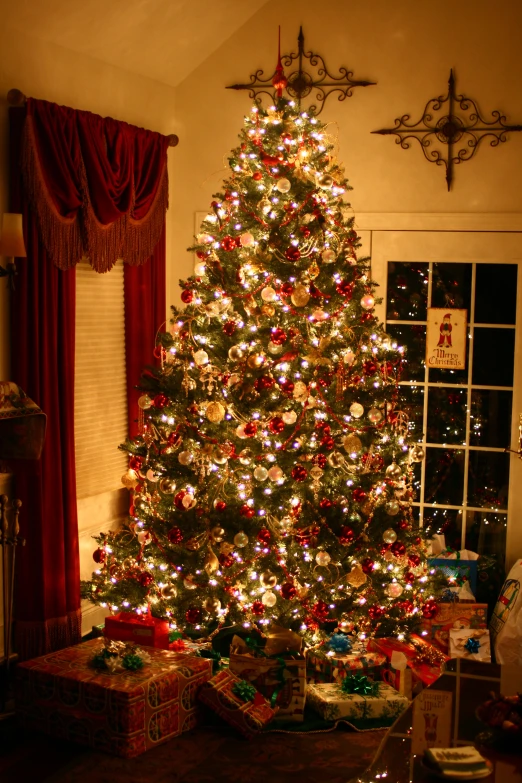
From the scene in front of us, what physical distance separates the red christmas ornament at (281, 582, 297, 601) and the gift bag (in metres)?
1.25

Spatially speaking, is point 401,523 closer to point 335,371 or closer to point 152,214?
point 335,371

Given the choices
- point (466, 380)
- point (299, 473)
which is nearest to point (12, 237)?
point (299, 473)

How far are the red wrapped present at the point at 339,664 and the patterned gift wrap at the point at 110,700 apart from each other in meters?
0.57

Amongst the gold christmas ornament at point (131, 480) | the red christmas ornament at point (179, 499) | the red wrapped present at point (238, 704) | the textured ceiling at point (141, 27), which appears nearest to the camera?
the red wrapped present at point (238, 704)

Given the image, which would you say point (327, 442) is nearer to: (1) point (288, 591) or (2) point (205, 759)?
(1) point (288, 591)

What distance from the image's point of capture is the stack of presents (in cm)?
308

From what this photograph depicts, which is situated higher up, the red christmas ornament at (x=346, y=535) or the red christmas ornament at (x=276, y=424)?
the red christmas ornament at (x=276, y=424)

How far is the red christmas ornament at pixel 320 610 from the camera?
12.0 feet

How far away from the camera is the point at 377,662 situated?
3645 millimetres

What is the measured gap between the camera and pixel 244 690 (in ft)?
10.8

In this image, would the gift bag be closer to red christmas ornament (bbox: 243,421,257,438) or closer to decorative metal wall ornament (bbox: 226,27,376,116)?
red christmas ornament (bbox: 243,421,257,438)

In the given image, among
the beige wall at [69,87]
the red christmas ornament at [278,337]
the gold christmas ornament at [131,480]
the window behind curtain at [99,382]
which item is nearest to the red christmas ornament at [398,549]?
the red christmas ornament at [278,337]

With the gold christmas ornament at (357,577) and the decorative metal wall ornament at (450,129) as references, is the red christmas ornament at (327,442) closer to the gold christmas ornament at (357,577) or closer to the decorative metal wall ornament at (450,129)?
the gold christmas ornament at (357,577)

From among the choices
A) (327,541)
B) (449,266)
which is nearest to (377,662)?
(327,541)
